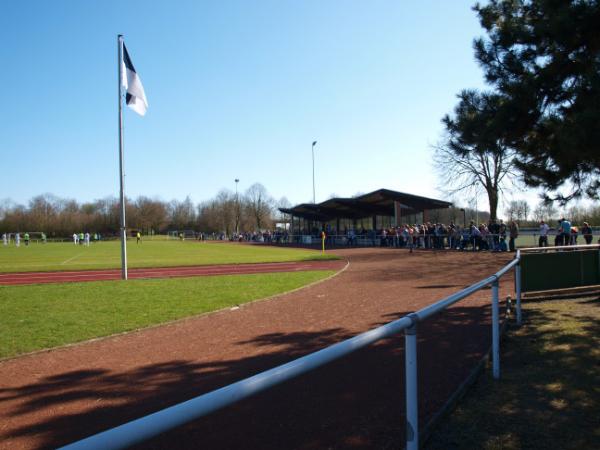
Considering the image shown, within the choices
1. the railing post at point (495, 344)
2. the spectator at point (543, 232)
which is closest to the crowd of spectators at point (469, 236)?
the spectator at point (543, 232)

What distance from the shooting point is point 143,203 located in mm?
115688

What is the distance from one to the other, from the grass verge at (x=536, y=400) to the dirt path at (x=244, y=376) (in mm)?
323

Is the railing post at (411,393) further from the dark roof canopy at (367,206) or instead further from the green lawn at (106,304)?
the dark roof canopy at (367,206)

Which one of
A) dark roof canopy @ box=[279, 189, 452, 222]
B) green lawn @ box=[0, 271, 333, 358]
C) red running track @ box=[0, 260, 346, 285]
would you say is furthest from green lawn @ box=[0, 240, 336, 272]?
Answer: green lawn @ box=[0, 271, 333, 358]

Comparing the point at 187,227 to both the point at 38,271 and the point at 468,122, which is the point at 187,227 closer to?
the point at 38,271

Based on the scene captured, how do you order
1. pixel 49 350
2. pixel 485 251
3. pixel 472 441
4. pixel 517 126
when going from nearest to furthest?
pixel 472 441 → pixel 49 350 → pixel 517 126 → pixel 485 251

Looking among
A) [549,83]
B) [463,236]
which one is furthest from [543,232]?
[549,83]

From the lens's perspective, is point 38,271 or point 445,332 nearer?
point 445,332

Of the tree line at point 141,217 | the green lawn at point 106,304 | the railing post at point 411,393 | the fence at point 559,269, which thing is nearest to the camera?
the railing post at point 411,393

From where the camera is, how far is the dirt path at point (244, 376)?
376 centimetres

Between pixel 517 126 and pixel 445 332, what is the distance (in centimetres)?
383

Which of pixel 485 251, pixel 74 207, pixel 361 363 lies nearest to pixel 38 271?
pixel 361 363

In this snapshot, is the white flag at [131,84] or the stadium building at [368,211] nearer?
the white flag at [131,84]

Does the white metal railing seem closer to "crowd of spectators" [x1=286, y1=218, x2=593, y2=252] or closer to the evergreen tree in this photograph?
the evergreen tree
